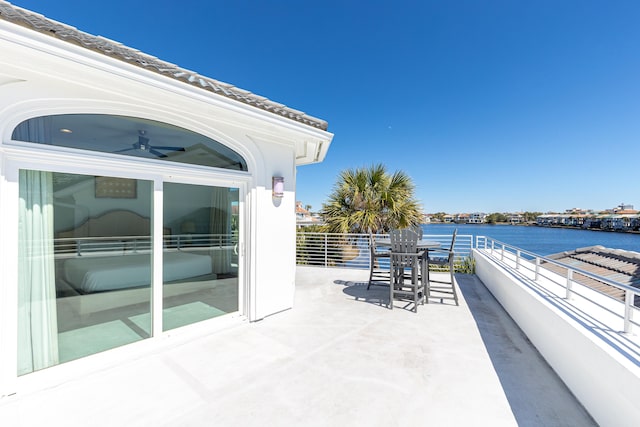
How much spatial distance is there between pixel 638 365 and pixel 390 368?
1.84 metres

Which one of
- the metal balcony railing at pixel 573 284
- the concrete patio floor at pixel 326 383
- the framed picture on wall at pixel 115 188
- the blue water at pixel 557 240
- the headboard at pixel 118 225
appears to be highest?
the framed picture on wall at pixel 115 188

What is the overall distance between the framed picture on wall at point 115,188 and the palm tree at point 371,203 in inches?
263

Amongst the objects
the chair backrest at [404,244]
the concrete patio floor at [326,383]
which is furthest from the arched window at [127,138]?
the chair backrest at [404,244]

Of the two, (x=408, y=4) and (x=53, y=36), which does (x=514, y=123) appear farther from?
(x=53, y=36)

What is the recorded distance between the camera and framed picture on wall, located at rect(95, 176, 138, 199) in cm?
289

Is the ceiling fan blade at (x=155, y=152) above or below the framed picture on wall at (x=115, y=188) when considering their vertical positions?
above

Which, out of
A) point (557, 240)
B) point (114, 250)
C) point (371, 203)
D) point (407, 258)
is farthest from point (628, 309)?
point (557, 240)

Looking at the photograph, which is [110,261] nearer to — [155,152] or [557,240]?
[155,152]

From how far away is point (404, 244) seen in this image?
470cm

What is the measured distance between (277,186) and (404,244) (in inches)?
97.4

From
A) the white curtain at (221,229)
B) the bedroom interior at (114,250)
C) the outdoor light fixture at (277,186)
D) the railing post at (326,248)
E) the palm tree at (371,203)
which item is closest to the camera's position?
the bedroom interior at (114,250)

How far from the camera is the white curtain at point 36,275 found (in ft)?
7.99

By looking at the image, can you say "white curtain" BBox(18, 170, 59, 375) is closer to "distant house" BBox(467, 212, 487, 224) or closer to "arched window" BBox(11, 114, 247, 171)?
"arched window" BBox(11, 114, 247, 171)

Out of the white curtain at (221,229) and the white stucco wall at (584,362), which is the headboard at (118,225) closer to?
the white curtain at (221,229)
